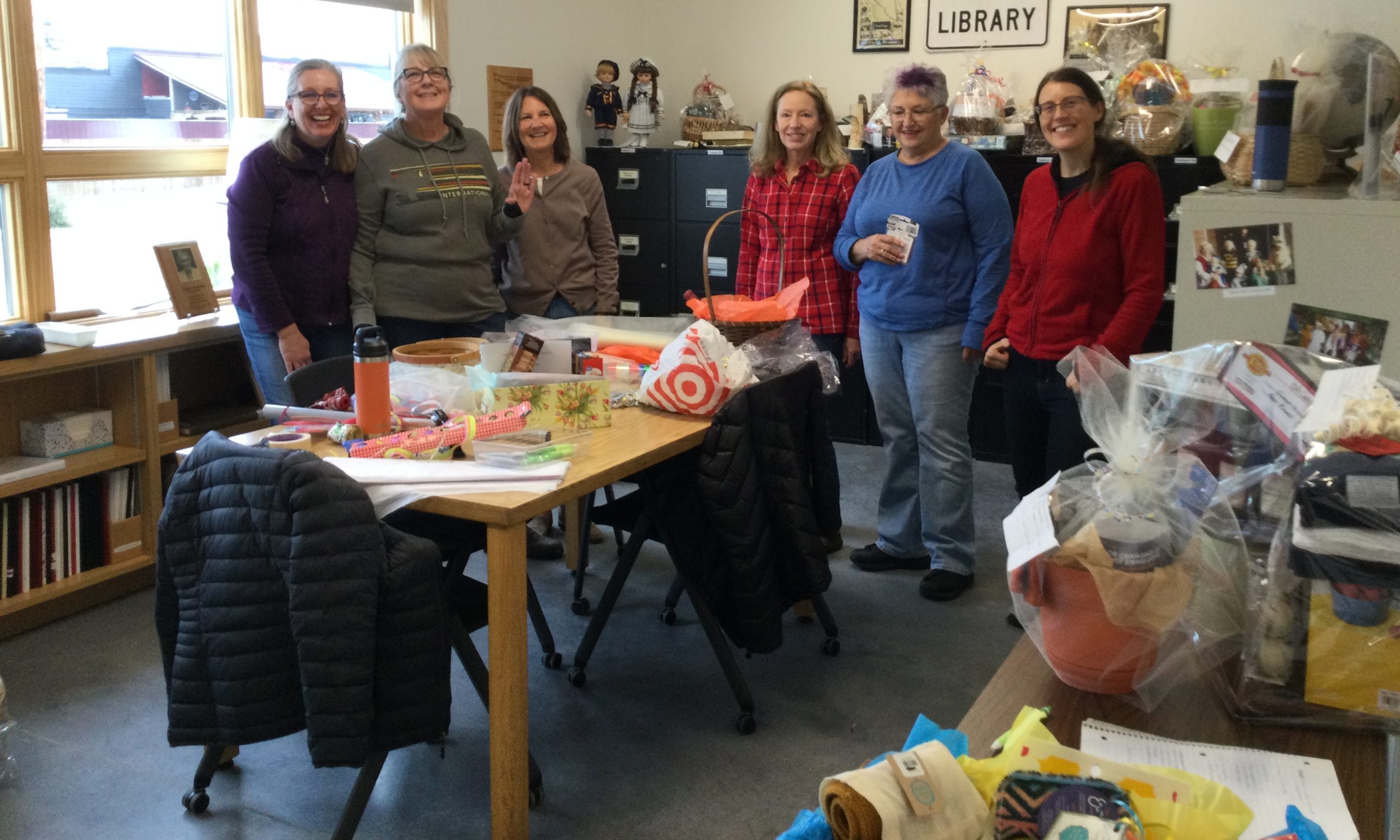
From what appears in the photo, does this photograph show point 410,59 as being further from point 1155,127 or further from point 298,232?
point 1155,127

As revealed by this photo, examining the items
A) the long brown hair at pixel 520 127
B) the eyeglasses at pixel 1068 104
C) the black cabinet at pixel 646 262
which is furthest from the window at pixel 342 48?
the eyeglasses at pixel 1068 104

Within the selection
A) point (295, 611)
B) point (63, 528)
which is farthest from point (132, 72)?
point (295, 611)

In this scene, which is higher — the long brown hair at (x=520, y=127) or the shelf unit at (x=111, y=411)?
the long brown hair at (x=520, y=127)

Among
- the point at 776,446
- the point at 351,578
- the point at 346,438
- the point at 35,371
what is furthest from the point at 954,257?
the point at 35,371

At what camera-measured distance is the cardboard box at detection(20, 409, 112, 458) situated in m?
3.19

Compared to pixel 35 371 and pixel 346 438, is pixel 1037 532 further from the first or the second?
pixel 35 371

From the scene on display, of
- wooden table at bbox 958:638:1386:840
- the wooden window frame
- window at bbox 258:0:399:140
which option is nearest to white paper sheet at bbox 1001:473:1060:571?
wooden table at bbox 958:638:1386:840

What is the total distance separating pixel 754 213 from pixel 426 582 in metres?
1.97

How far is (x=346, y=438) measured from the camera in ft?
7.38

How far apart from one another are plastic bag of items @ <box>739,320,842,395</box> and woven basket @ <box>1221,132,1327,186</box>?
0.99 m

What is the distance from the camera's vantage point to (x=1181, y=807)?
0.94m

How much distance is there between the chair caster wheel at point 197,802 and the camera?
7.27ft

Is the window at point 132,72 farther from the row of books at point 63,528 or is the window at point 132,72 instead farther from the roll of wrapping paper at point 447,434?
the roll of wrapping paper at point 447,434

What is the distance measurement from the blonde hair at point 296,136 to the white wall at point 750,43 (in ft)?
4.58
